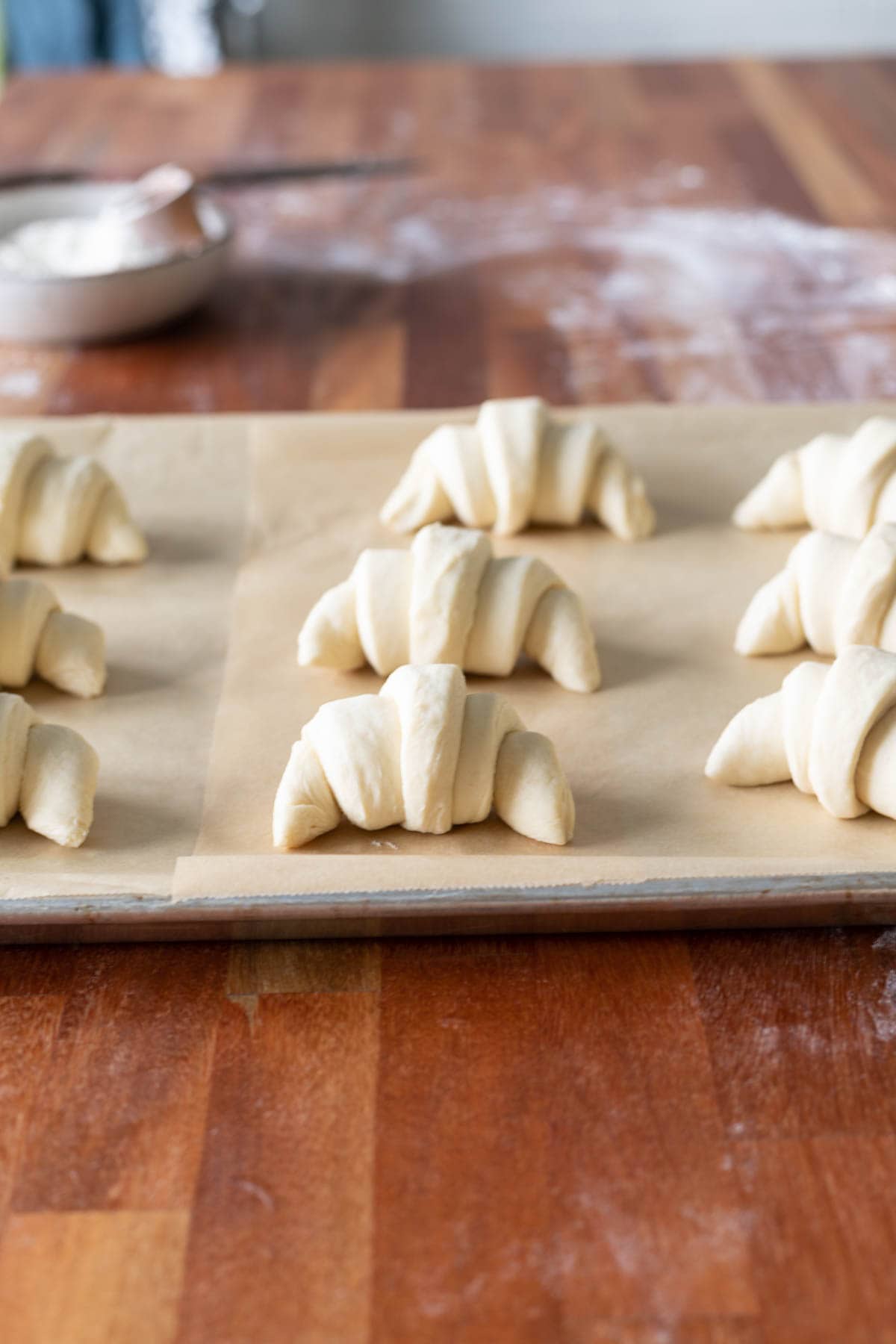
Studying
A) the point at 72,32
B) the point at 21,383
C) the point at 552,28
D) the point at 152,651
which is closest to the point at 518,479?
the point at 152,651

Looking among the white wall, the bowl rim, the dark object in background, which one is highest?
the bowl rim

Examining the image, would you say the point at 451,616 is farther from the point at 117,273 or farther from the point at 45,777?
the point at 117,273

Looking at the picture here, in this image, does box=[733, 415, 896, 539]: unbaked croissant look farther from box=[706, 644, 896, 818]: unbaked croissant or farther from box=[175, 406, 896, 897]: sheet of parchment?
box=[706, 644, 896, 818]: unbaked croissant

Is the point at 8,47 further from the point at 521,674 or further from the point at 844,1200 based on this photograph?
the point at 844,1200

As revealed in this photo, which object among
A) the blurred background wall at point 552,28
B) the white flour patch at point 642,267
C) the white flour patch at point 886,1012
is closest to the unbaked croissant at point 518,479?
the white flour patch at point 642,267

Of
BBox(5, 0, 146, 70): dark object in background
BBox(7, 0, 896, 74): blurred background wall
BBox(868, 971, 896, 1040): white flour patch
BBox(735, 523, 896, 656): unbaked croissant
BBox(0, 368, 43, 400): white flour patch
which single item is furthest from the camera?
BBox(7, 0, 896, 74): blurred background wall

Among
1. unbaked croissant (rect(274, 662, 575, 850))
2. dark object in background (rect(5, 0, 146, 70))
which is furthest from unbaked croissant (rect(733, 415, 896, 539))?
dark object in background (rect(5, 0, 146, 70))

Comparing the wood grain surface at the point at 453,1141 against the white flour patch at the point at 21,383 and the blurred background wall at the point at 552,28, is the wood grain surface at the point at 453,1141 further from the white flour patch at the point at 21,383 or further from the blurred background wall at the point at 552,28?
the blurred background wall at the point at 552,28
